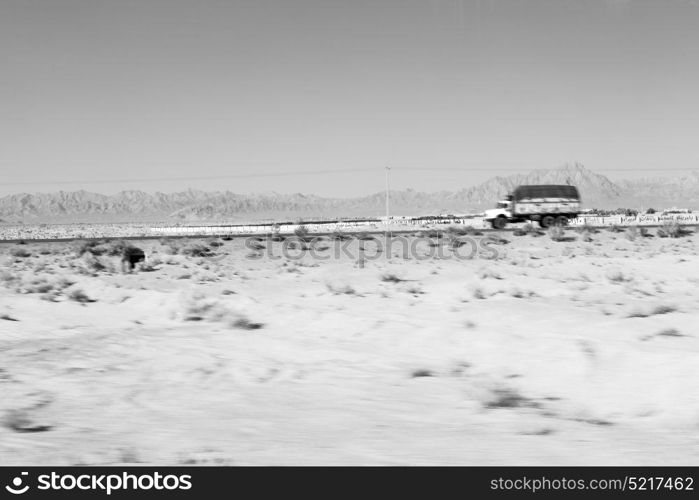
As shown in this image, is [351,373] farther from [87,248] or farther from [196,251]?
[87,248]

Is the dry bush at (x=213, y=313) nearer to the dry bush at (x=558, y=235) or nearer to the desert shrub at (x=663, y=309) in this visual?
the desert shrub at (x=663, y=309)

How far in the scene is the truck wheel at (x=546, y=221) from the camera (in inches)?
1583

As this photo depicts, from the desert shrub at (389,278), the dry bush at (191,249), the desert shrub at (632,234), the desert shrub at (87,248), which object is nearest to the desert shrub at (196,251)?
the dry bush at (191,249)

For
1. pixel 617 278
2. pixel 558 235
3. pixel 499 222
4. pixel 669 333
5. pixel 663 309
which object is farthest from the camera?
pixel 499 222

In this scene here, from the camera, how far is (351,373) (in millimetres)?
9438

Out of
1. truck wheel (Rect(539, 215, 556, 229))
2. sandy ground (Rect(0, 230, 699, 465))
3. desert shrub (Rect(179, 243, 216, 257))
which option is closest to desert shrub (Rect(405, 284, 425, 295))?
sandy ground (Rect(0, 230, 699, 465))

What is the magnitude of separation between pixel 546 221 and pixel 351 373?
109 feet

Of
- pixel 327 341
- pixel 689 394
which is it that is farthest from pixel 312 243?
pixel 689 394

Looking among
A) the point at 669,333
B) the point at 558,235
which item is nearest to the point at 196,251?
the point at 558,235

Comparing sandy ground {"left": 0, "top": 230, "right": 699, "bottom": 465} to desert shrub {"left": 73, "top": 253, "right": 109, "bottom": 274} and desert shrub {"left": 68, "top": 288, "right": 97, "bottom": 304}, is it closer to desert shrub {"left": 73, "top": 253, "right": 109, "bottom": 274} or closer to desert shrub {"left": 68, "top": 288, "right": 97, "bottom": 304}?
desert shrub {"left": 68, "top": 288, "right": 97, "bottom": 304}

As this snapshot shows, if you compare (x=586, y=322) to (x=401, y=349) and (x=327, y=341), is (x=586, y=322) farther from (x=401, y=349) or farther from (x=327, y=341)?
(x=327, y=341)

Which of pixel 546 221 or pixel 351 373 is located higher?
pixel 546 221

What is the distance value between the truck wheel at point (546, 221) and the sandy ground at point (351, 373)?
20785 millimetres

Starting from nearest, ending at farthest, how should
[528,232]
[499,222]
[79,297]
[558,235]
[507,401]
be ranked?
1. [507,401]
2. [79,297]
3. [558,235]
4. [528,232]
5. [499,222]
